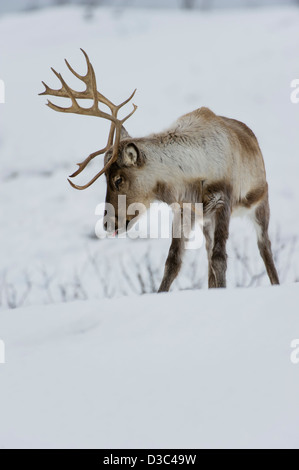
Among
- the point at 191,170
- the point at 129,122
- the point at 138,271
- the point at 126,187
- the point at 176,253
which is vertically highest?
the point at 129,122

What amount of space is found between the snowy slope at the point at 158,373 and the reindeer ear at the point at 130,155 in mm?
1351

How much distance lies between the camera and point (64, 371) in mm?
3535

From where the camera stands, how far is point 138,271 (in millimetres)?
8125

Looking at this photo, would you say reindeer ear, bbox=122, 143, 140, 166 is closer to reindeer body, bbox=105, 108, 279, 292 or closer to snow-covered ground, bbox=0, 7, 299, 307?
reindeer body, bbox=105, 108, 279, 292

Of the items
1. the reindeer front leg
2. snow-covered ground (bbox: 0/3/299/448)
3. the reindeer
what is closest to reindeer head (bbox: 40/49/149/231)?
the reindeer

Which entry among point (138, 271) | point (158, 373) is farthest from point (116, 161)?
point (138, 271)

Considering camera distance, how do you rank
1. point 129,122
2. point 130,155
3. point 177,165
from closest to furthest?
point 130,155 < point 177,165 < point 129,122

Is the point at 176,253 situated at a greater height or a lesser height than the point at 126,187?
lesser

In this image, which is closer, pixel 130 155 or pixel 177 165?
pixel 130 155

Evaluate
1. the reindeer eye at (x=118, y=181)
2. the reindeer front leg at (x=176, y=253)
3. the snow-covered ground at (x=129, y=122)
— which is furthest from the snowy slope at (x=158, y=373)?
the snow-covered ground at (x=129, y=122)

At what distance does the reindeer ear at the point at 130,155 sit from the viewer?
5.25 metres

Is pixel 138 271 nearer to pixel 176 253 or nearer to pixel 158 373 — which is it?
pixel 176 253

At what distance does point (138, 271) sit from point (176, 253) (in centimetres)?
218

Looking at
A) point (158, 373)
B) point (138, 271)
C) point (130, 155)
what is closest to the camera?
point (158, 373)
